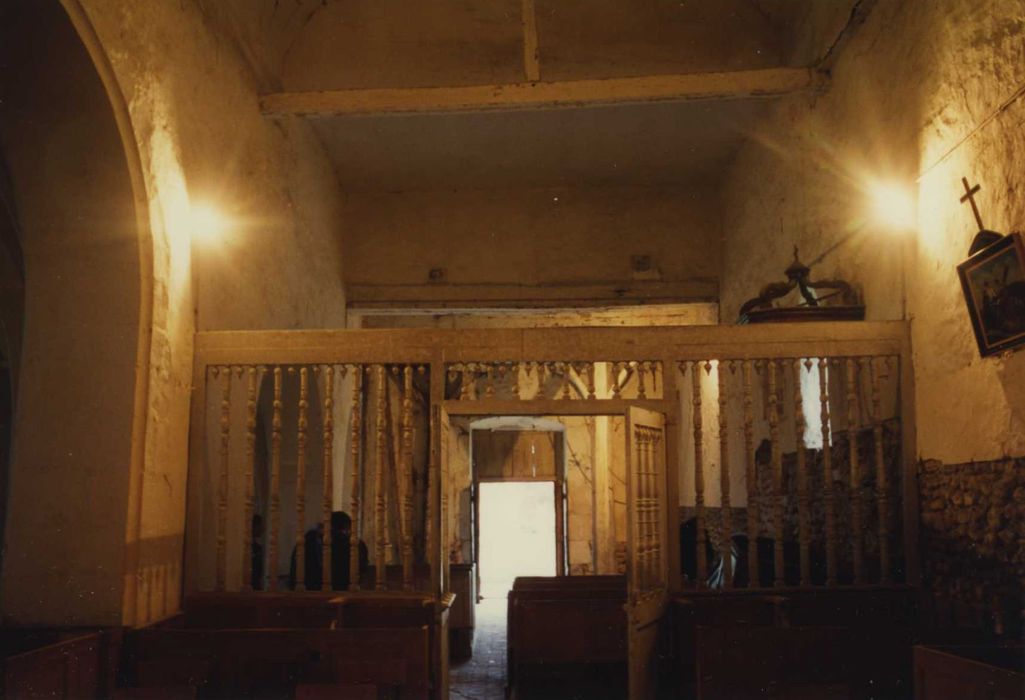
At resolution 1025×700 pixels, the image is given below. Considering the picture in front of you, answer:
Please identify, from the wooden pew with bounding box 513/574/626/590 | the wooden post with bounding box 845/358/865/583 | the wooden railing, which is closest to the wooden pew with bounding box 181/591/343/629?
the wooden railing

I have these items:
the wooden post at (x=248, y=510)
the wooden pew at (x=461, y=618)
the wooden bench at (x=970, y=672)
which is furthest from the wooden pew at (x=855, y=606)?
the wooden pew at (x=461, y=618)

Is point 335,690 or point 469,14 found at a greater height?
point 469,14

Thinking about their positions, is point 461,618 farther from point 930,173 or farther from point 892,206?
point 930,173

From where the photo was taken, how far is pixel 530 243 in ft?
37.9

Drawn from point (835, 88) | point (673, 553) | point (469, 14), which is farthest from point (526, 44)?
point (673, 553)

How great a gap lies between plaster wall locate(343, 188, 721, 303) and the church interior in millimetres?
1667

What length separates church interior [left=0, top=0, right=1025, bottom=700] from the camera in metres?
4.98

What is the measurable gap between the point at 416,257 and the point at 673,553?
20.8 ft

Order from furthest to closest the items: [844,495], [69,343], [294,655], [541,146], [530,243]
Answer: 1. [530,243]
2. [541,146]
3. [844,495]
4. [69,343]
5. [294,655]

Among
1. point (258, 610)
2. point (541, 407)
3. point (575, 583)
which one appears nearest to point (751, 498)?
point (541, 407)

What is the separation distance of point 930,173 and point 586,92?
9.41 feet

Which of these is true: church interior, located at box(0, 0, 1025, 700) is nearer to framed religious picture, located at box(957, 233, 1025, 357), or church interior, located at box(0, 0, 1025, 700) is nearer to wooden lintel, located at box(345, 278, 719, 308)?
framed religious picture, located at box(957, 233, 1025, 357)

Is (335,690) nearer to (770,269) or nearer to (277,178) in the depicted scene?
(277,178)

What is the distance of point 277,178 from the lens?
28.3 feet
